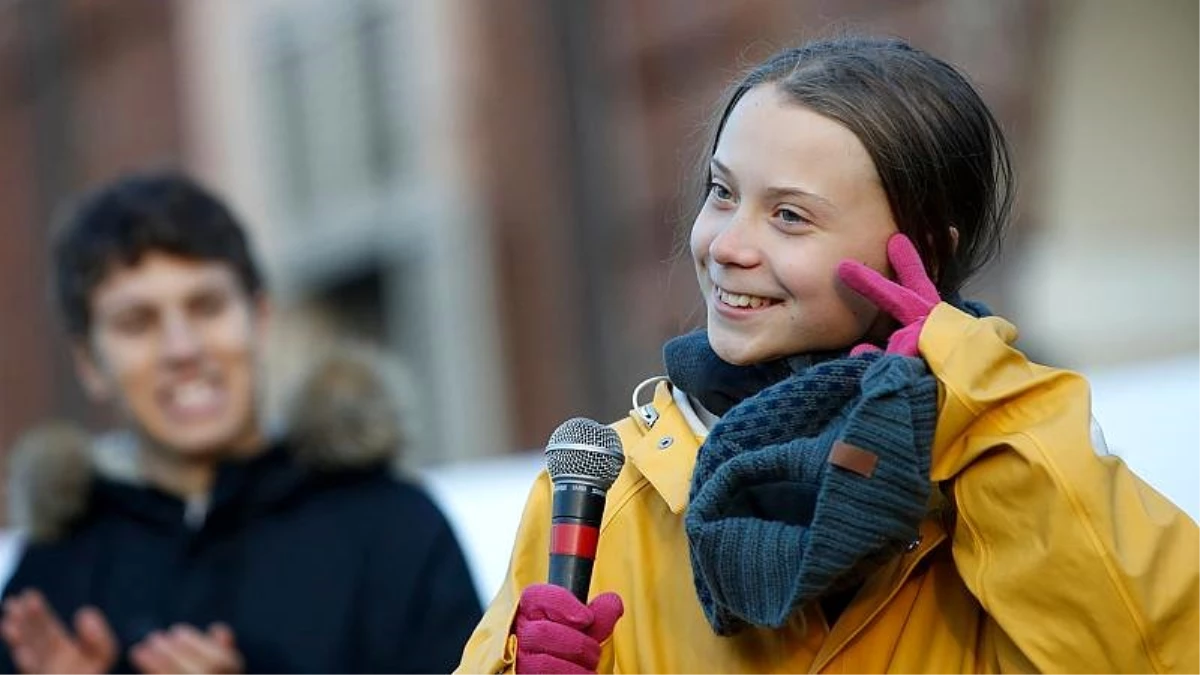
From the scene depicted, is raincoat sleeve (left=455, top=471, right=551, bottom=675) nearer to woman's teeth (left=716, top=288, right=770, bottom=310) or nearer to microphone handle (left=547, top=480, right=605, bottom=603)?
microphone handle (left=547, top=480, right=605, bottom=603)

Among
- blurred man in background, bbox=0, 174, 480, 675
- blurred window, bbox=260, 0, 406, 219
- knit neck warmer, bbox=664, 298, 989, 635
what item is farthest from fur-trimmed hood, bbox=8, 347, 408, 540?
blurred window, bbox=260, 0, 406, 219

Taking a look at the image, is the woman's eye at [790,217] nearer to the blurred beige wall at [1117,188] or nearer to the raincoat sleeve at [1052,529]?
the raincoat sleeve at [1052,529]

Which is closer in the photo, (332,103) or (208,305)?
(208,305)

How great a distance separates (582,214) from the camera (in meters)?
11.1

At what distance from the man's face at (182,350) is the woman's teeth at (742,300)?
155 cm

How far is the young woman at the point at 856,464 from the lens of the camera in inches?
73.5

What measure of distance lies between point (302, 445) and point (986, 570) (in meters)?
1.82

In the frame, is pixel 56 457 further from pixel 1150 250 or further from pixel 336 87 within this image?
pixel 336 87

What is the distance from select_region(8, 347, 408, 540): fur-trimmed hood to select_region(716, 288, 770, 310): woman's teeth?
4.72 ft

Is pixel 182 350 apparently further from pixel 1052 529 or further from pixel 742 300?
pixel 1052 529

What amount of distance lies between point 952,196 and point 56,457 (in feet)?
6.48

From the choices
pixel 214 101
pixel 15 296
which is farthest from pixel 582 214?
pixel 15 296

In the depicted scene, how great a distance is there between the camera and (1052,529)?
1.85 m

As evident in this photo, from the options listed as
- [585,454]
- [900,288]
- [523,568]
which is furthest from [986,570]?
[523,568]
